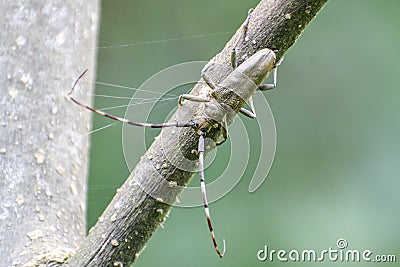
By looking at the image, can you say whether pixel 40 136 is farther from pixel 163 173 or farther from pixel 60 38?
pixel 163 173

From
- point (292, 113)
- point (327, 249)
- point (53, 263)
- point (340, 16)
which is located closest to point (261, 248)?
point (327, 249)

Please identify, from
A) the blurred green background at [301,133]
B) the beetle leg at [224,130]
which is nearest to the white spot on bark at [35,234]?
the beetle leg at [224,130]

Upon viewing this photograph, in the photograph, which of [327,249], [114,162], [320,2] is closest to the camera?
[320,2]

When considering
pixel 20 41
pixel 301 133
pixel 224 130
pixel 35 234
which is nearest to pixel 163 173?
pixel 224 130

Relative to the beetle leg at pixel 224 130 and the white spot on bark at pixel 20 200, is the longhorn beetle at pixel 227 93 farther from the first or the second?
the white spot on bark at pixel 20 200

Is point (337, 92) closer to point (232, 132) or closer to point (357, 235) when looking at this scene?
point (357, 235)

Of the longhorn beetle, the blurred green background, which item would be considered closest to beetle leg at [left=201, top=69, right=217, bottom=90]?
the longhorn beetle

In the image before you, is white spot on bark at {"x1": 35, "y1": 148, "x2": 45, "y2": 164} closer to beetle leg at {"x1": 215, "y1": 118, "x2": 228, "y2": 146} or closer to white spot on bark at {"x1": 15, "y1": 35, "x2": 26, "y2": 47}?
white spot on bark at {"x1": 15, "y1": 35, "x2": 26, "y2": 47}
